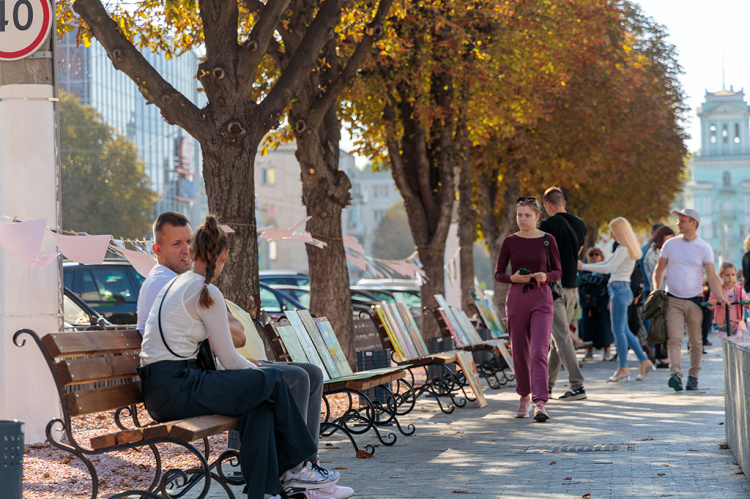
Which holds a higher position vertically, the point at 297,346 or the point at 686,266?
the point at 686,266

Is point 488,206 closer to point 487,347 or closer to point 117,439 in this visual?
point 487,347

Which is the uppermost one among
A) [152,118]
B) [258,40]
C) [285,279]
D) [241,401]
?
[152,118]

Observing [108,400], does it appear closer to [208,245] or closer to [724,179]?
[208,245]

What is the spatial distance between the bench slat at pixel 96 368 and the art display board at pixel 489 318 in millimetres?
10109

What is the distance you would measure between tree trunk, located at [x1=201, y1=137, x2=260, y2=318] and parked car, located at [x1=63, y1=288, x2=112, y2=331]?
255 cm

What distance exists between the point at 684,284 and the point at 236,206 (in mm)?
4920

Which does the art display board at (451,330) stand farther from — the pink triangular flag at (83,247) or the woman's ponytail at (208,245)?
the woman's ponytail at (208,245)

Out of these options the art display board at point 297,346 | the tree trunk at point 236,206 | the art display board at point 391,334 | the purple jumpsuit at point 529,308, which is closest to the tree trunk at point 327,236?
the art display board at point 391,334

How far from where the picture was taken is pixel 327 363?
8.77 metres

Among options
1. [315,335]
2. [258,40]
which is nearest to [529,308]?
[315,335]

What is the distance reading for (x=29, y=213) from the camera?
8.78 m

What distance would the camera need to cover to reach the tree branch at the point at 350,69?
1280 cm

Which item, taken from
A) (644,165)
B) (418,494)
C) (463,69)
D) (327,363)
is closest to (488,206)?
(644,165)

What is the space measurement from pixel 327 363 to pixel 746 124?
13252cm
